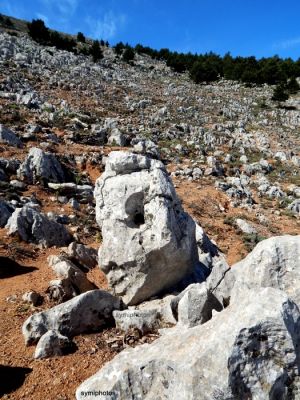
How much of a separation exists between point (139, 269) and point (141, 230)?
Result: 91 cm

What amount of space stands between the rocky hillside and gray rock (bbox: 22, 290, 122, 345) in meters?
0.02

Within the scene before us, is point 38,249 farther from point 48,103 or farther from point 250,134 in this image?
point 250,134

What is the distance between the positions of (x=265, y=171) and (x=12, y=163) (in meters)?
18.7

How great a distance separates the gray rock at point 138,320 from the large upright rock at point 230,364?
2.96 metres

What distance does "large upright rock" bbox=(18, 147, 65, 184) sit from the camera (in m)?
20.0

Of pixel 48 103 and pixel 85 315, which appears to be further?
pixel 48 103

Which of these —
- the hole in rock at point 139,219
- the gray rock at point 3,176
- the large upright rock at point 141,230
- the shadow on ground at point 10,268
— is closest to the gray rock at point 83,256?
the shadow on ground at point 10,268

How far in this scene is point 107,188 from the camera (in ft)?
33.4

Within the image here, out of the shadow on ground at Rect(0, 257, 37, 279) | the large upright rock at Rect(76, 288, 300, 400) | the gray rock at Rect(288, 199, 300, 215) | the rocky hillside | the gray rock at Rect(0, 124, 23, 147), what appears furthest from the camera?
the gray rock at Rect(288, 199, 300, 215)

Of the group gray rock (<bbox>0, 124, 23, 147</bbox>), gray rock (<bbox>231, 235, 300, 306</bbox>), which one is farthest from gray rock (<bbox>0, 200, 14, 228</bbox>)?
gray rock (<bbox>231, 235, 300, 306</bbox>)

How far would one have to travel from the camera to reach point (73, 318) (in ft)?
27.6

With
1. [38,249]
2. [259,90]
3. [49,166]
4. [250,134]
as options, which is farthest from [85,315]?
[259,90]

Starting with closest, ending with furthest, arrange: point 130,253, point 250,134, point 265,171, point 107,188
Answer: point 130,253 < point 107,188 < point 265,171 < point 250,134

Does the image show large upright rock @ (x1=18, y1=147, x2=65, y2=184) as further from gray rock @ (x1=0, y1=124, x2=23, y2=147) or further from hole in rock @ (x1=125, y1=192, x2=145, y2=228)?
hole in rock @ (x1=125, y1=192, x2=145, y2=228)
